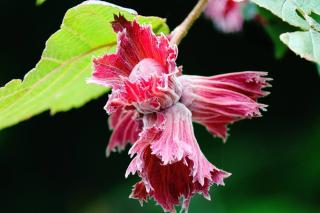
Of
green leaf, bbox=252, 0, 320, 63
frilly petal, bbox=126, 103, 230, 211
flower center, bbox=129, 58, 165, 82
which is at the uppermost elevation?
green leaf, bbox=252, 0, 320, 63

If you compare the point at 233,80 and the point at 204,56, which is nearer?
the point at 233,80

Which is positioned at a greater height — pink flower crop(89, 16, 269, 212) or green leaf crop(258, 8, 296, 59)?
pink flower crop(89, 16, 269, 212)

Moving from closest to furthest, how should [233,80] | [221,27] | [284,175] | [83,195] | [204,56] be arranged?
[233,80]
[221,27]
[284,175]
[204,56]
[83,195]

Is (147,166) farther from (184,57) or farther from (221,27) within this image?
(184,57)

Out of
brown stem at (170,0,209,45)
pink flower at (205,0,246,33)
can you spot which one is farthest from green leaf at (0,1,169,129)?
pink flower at (205,0,246,33)

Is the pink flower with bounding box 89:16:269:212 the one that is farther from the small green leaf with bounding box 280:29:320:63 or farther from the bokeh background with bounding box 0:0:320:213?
the bokeh background with bounding box 0:0:320:213

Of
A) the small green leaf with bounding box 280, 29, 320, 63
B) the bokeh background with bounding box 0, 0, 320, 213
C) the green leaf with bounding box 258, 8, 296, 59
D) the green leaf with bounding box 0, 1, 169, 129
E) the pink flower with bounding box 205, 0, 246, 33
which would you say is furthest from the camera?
the bokeh background with bounding box 0, 0, 320, 213

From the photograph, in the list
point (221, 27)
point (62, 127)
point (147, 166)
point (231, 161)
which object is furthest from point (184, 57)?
point (147, 166)
